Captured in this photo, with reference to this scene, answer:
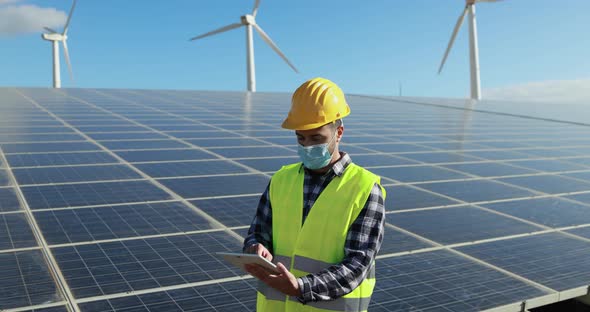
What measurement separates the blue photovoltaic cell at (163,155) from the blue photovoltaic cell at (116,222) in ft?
12.7

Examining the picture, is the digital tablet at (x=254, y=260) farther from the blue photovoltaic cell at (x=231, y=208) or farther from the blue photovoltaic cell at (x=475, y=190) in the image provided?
the blue photovoltaic cell at (x=475, y=190)

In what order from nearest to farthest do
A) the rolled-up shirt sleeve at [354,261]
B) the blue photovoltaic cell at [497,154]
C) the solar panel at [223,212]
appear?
the rolled-up shirt sleeve at [354,261]
the solar panel at [223,212]
the blue photovoltaic cell at [497,154]

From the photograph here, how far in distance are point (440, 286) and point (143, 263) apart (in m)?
3.37

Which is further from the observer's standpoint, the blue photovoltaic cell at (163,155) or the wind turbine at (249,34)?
the wind turbine at (249,34)

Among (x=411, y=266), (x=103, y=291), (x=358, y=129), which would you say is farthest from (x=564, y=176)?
(x=103, y=291)

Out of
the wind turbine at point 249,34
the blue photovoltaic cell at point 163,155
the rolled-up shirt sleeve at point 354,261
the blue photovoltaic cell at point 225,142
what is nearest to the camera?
the rolled-up shirt sleeve at point 354,261

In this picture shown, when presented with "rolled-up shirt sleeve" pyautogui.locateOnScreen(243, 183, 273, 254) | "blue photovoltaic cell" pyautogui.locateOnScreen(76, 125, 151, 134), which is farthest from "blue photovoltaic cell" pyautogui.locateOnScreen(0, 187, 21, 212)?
"blue photovoltaic cell" pyautogui.locateOnScreen(76, 125, 151, 134)

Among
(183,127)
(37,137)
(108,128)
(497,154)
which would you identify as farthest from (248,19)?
(37,137)

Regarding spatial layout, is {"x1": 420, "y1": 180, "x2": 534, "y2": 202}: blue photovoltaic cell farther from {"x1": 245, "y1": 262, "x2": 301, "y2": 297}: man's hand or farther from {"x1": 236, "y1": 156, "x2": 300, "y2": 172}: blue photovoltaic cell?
{"x1": 245, "y1": 262, "x2": 301, "y2": 297}: man's hand

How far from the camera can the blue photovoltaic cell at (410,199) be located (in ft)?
34.7

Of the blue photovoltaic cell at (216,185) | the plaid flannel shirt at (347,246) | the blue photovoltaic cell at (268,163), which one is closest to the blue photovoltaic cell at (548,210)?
Answer: the blue photovoltaic cell at (216,185)

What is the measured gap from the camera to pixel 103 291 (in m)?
6.40

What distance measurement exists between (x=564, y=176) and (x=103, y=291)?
11463 millimetres

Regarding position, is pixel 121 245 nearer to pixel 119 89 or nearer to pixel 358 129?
pixel 358 129
